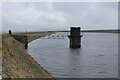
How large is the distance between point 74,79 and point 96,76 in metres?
2.50

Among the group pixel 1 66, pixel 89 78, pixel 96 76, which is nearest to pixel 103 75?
pixel 96 76

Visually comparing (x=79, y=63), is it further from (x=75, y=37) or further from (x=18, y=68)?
(x=75, y=37)

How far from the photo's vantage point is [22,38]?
154ft

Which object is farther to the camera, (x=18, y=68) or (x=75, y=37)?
(x=75, y=37)

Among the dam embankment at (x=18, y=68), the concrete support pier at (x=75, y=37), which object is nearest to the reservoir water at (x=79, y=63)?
the dam embankment at (x=18, y=68)

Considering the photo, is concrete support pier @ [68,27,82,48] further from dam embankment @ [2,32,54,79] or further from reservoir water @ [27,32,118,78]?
dam embankment @ [2,32,54,79]

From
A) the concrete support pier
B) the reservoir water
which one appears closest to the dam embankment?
the reservoir water

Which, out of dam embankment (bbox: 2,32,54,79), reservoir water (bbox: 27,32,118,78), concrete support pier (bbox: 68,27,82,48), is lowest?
reservoir water (bbox: 27,32,118,78)

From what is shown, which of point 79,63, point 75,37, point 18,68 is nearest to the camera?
point 18,68

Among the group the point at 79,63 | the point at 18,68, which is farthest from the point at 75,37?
the point at 18,68

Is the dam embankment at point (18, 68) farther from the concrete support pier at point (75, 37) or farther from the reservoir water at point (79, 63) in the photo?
the concrete support pier at point (75, 37)

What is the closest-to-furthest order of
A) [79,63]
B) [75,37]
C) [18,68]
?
[18,68]
[79,63]
[75,37]

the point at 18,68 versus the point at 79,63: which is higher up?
the point at 18,68

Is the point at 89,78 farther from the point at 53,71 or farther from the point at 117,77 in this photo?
the point at 53,71
